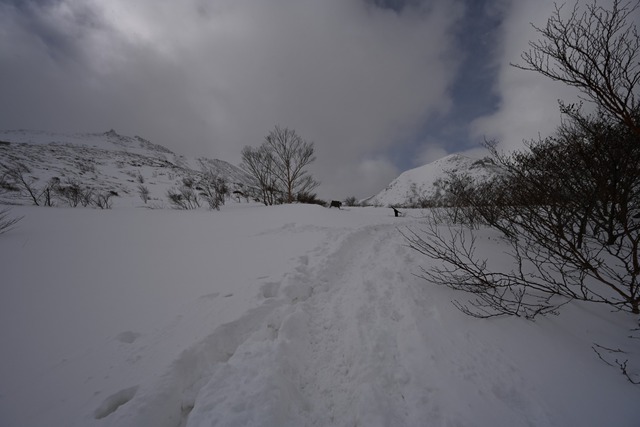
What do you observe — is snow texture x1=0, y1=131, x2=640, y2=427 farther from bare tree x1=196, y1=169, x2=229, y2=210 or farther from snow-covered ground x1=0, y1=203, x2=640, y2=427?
bare tree x1=196, y1=169, x2=229, y2=210

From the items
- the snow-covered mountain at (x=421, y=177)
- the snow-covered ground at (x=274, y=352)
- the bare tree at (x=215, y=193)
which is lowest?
the snow-covered ground at (x=274, y=352)

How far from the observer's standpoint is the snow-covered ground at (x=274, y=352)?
1724 mm

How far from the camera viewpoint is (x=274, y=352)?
2.25 meters

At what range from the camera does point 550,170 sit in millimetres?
2889

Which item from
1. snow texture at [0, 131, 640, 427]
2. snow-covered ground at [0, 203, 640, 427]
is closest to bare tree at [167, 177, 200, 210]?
snow texture at [0, 131, 640, 427]

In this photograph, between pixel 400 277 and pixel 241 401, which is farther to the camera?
pixel 400 277

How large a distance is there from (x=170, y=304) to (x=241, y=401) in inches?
78.4

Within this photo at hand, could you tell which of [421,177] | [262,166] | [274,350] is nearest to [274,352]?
[274,350]

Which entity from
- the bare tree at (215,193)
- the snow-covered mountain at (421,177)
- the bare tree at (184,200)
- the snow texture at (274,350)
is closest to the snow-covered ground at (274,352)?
the snow texture at (274,350)

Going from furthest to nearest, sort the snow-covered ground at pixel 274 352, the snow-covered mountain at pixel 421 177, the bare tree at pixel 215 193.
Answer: the snow-covered mountain at pixel 421 177 < the bare tree at pixel 215 193 < the snow-covered ground at pixel 274 352

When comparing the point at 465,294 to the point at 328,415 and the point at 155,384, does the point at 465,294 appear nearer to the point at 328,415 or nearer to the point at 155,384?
the point at 328,415

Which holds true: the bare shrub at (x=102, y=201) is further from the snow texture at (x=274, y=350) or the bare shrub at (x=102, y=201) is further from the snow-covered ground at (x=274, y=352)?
the snow-covered ground at (x=274, y=352)

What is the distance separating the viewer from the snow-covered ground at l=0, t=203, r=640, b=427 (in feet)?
5.65

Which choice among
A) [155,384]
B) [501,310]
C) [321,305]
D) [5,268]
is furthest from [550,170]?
[5,268]
